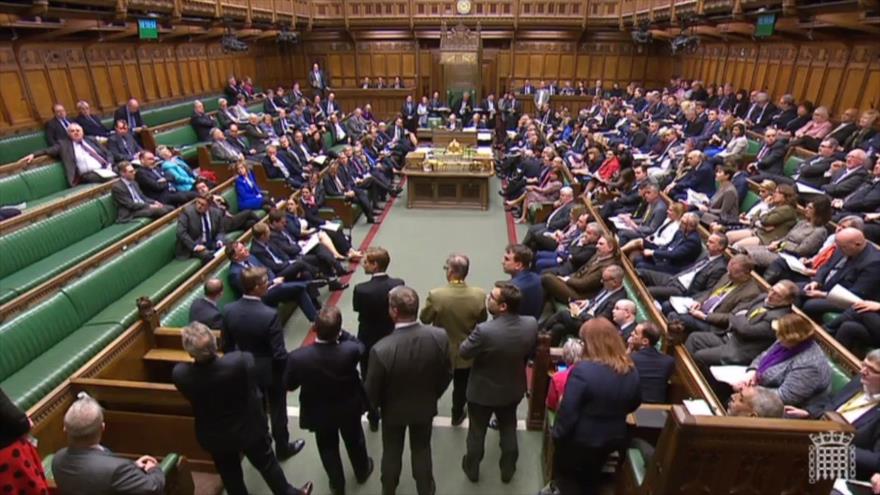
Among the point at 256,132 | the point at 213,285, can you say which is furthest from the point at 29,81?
the point at 213,285

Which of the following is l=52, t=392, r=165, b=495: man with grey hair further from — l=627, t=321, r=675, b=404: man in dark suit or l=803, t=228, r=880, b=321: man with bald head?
l=803, t=228, r=880, b=321: man with bald head

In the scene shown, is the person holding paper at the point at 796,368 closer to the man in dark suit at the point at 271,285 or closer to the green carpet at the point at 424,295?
the green carpet at the point at 424,295

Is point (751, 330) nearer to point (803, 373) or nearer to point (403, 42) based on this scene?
point (803, 373)

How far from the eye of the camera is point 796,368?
2.79 metres

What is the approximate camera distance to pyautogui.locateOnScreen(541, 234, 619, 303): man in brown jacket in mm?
4504

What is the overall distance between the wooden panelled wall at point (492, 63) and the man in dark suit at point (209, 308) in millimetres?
14062

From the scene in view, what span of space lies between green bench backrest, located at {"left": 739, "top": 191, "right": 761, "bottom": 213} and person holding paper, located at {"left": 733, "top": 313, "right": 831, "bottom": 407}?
137 inches

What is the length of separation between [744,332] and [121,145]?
7.52 meters

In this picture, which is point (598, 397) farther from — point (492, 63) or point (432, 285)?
point (492, 63)

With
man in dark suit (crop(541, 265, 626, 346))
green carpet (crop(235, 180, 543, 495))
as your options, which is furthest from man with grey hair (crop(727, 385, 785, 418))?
man in dark suit (crop(541, 265, 626, 346))

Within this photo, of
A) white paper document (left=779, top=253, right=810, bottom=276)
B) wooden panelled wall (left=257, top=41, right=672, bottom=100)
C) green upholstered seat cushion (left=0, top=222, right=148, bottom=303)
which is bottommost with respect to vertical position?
green upholstered seat cushion (left=0, top=222, right=148, bottom=303)

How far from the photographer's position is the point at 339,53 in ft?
54.8

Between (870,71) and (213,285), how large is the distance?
986cm

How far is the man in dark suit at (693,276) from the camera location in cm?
420
